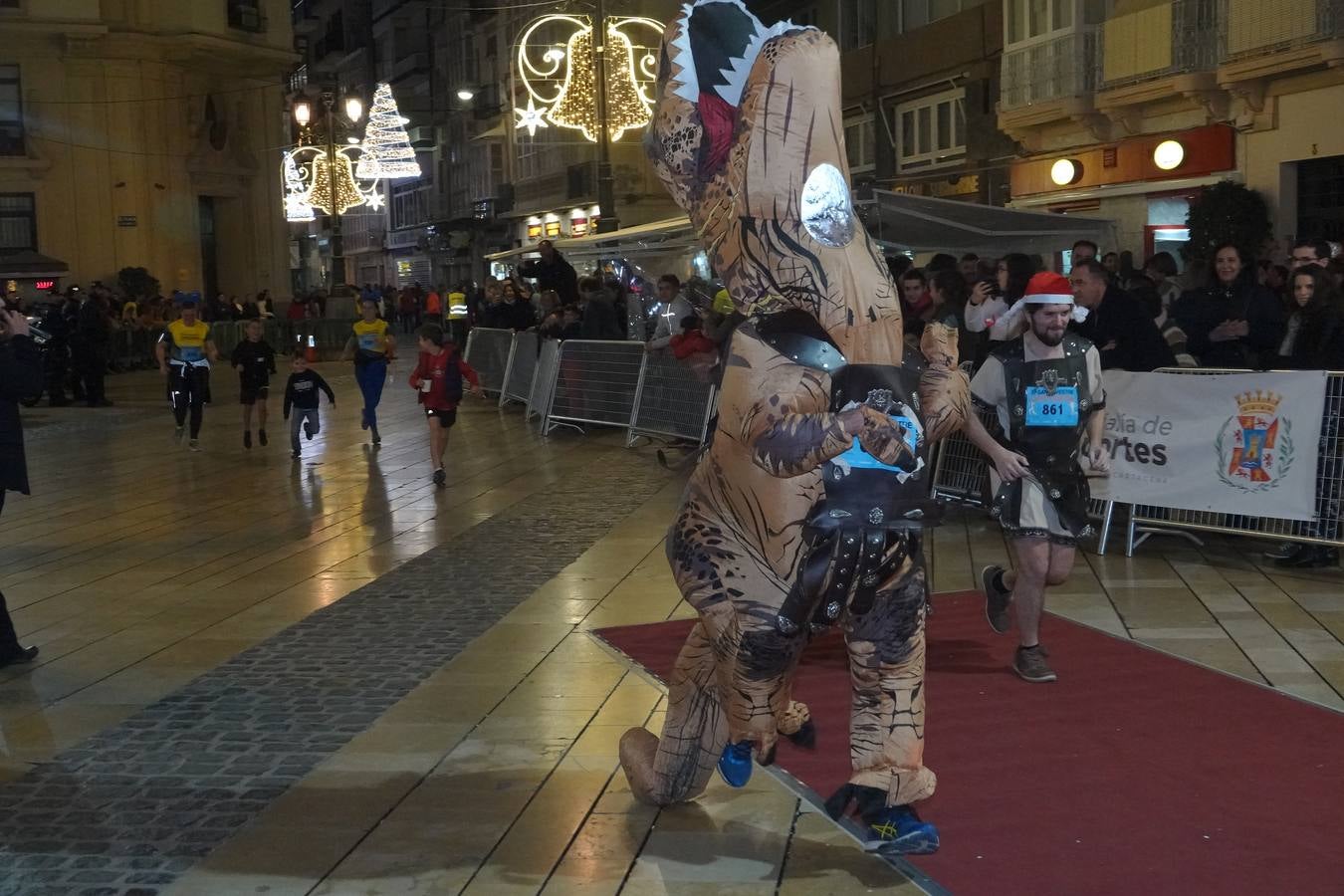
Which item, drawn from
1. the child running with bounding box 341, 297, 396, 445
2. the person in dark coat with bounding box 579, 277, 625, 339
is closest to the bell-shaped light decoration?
the person in dark coat with bounding box 579, 277, 625, 339

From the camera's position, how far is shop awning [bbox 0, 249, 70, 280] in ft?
120

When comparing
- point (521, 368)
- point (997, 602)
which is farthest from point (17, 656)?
point (521, 368)

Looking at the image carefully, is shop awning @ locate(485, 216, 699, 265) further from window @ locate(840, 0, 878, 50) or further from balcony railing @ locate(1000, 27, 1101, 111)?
window @ locate(840, 0, 878, 50)

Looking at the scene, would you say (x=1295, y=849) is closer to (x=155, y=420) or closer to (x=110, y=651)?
(x=110, y=651)

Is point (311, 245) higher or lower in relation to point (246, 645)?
higher

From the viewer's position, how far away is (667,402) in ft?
51.9

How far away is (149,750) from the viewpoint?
6008 mm

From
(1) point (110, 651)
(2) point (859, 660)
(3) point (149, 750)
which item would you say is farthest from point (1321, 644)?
(1) point (110, 651)

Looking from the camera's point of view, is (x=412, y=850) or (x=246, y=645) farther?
(x=246, y=645)

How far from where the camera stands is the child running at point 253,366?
17125 mm

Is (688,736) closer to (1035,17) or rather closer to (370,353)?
(370,353)

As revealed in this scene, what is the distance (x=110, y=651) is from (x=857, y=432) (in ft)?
17.0

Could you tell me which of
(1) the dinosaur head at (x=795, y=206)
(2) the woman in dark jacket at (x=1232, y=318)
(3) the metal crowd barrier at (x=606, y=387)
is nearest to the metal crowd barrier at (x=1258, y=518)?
(2) the woman in dark jacket at (x=1232, y=318)

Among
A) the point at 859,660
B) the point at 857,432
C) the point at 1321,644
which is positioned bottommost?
the point at 1321,644
